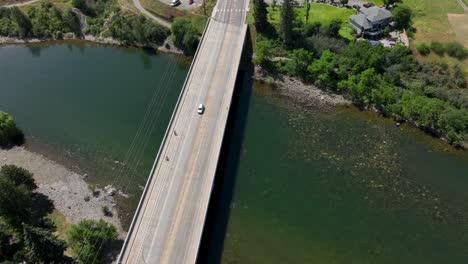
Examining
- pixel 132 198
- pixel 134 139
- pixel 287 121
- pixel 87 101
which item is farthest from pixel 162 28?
pixel 132 198

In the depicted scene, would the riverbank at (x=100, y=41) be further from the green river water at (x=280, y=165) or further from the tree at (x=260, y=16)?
the tree at (x=260, y=16)

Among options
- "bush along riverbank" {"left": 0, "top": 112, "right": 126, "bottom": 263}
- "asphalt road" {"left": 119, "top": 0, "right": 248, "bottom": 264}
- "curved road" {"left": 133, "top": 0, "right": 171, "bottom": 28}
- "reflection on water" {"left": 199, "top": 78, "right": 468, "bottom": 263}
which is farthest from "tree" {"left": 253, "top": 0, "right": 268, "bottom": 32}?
"bush along riverbank" {"left": 0, "top": 112, "right": 126, "bottom": 263}

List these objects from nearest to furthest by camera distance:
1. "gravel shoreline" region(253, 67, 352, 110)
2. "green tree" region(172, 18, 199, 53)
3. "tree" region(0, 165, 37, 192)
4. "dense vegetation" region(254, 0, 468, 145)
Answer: "tree" region(0, 165, 37, 192), "dense vegetation" region(254, 0, 468, 145), "gravel shoreline" region(253, 67, 352, 110), "green tree" region(172, 18, 199, 53)

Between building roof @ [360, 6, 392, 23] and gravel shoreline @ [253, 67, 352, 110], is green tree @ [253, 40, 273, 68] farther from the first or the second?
building roof @ [360, 6, 392, 23]

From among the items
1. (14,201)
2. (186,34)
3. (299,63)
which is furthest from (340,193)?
(186,34)

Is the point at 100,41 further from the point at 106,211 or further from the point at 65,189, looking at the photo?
the point at 106,211

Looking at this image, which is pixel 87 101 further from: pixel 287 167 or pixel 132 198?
pixel 287 167
